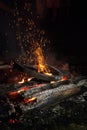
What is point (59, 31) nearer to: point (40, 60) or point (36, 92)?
point (40, 60)

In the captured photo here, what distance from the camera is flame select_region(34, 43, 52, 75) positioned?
6647mm

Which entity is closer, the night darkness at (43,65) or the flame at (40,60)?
the night darkness at (43,65)

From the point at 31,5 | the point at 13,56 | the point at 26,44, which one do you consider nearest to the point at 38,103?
the point at 13,56

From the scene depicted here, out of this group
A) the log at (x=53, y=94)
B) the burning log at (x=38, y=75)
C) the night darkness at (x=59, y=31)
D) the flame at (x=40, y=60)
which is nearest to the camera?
the log at (x=53, y=94)

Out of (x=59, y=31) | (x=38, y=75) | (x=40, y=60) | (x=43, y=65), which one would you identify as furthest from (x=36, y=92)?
(x=59, y=31)

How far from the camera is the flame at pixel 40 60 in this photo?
665 centimetres

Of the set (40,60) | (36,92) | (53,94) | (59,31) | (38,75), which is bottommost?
(53,94)

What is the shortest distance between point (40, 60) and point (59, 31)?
3.86 metres

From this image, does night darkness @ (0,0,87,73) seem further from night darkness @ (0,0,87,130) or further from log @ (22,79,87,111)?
log @ (22,79,87,111)

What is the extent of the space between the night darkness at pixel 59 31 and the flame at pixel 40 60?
1.77 feet

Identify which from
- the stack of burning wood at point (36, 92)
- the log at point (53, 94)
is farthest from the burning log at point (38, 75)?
the log at point (53, 94)

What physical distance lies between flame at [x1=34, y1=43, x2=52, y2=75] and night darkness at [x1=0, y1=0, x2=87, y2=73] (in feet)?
1.77

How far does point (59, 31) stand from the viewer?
11555mm

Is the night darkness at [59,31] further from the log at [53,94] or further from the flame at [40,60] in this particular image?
the log at [53,94]
